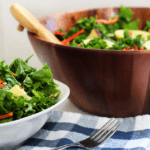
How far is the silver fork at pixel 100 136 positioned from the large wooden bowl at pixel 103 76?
7cm

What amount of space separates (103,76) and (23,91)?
23 centimetres

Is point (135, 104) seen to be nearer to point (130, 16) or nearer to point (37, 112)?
point (37, 112)

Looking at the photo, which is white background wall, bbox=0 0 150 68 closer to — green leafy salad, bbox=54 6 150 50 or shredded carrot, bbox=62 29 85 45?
green leafy salad, bbox=54 6 150 50

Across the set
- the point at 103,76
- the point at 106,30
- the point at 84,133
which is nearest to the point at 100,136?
the point at 84,133

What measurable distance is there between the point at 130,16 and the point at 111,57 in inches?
27.5

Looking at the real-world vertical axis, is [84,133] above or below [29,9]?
below

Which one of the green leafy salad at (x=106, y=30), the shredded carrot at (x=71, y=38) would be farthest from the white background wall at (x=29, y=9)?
the shredded carrot at (x=71, y=38)

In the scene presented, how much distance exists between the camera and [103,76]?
2.31ft

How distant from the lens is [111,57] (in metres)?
0.66

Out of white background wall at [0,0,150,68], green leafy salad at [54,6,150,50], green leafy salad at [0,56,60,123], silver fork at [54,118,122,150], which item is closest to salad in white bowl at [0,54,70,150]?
green leafy salad at [0,56,60,123]

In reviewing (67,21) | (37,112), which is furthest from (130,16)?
(37,112)

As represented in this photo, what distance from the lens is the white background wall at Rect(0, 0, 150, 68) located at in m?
1.54

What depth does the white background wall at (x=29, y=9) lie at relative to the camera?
1.54m

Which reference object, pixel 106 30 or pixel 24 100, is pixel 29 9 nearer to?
pixel 106 30
